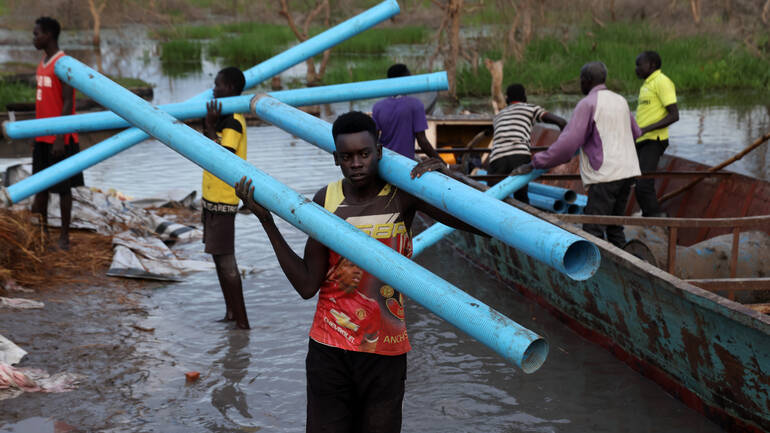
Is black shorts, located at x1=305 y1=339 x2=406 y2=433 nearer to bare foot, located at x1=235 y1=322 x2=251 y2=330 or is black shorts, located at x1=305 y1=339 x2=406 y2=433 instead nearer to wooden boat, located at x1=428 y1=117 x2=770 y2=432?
wooden boat, located at x1=428 y1=117 x2=770 y2=432

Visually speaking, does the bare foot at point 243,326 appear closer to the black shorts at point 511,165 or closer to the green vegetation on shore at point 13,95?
the black shorts at point 511,165

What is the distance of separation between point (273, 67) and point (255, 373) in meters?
1.85

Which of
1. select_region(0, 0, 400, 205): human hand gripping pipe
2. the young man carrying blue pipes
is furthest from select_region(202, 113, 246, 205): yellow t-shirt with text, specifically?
the young man carrying blue pipes

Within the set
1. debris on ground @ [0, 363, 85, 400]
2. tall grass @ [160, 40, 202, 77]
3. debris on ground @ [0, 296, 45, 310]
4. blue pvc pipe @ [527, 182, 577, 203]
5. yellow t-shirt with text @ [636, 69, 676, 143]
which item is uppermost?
tall grass @ [160, 40, 202, 77]

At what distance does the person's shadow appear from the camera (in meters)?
4.21

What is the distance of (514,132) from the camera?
20.4ft

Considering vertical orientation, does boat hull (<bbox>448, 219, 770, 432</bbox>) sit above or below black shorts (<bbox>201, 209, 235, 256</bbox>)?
below

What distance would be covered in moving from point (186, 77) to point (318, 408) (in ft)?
71.8

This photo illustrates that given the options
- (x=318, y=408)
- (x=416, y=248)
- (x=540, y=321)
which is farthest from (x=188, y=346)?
(x=318, y=408)

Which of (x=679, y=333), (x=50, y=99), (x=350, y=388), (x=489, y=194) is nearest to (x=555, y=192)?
(x=489, y=194)

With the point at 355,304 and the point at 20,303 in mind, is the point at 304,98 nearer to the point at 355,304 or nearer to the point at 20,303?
the point at 355,304

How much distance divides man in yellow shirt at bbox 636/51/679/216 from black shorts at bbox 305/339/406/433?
435 cm

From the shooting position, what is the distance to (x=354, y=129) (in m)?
2.33

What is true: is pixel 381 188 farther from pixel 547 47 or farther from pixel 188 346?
pixel 547 47
